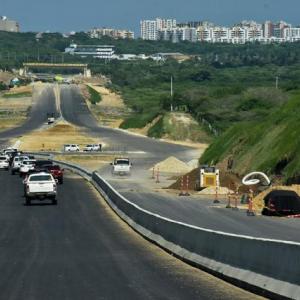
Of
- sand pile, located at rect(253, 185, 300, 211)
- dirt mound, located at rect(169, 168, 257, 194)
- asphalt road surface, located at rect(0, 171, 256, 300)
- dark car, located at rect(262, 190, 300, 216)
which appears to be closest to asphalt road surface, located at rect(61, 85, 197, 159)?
dirt mound, located at rect(169, 168, 257, 194)

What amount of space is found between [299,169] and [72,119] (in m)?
121

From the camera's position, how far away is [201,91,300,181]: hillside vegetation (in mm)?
58312

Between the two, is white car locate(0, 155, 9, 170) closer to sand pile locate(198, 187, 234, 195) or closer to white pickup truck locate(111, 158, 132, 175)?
white pickup truck locate(111, 158, 132, 175)

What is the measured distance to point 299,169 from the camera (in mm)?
53531

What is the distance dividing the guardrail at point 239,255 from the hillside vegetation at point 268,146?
94.7 ft

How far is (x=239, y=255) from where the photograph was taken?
1800cm

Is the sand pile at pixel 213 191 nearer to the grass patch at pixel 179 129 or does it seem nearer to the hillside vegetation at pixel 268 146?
the hillside vegetation at pixel 268 146

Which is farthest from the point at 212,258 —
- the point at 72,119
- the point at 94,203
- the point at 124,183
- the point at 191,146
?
the point at 72,119

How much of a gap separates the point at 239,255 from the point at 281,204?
958 inches

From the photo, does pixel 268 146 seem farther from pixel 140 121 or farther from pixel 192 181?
pixel 140 121

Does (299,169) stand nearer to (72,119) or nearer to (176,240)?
(176,240)

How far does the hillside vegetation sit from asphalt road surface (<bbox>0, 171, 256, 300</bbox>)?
18.7m

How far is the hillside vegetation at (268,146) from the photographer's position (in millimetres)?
58312

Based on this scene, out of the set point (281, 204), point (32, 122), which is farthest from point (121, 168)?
point (32, 122)
